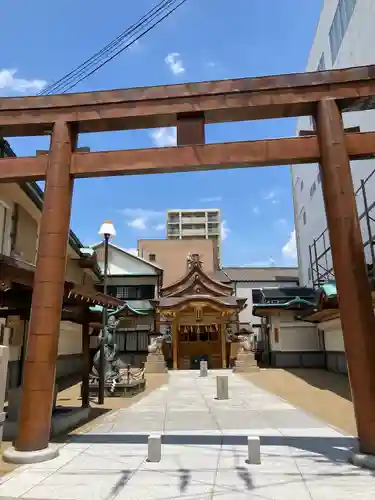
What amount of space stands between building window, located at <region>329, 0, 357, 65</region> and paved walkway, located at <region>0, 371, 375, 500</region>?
23.0m

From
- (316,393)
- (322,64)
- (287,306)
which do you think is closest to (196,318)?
(287,306)

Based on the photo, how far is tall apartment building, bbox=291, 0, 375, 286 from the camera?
67.3 ft

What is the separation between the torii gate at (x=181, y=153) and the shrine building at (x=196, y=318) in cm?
2268

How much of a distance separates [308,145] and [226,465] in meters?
6.09

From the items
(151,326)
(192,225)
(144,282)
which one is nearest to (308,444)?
(151,326)

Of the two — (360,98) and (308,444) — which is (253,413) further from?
(360,98)

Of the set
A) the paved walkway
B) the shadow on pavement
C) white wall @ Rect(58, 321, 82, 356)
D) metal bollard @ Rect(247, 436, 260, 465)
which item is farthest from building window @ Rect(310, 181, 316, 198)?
Answer: metal bollard @ Rect(247, 436, 260, 465)

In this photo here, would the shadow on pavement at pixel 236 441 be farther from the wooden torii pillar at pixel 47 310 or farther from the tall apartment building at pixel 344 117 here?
the tall apartment building at pixel 344 117

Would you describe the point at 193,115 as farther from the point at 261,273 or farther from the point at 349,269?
the point at 261,273

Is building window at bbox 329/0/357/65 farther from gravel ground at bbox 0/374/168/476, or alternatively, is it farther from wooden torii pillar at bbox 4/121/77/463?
gravel ground at bbox 0/374/168/476

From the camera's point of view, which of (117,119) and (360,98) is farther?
(117,119)

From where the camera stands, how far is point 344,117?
25844mm

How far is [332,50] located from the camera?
2667 centimetres

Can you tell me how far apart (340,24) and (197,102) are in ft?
72.9
